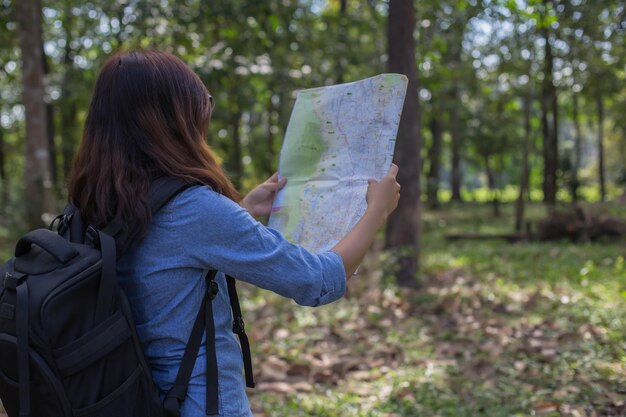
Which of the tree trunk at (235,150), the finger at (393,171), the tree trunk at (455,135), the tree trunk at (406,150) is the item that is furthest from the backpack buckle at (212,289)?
the tree trunk at (455,135)

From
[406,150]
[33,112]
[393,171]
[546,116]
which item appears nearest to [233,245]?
[393,171]

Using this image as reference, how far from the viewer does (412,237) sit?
319 inches

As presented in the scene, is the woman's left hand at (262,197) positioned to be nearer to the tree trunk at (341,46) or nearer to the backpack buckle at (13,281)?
the backpack buckle at (13,281)

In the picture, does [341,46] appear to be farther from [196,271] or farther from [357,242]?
[196,271]

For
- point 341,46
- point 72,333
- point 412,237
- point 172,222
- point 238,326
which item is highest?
point 341,46

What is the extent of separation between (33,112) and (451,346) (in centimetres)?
593

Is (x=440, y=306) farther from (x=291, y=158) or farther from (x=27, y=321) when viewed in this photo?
(x=27, y=321)

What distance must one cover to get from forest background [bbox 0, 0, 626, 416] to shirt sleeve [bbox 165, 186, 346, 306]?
287cm

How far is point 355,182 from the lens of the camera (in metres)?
2.07

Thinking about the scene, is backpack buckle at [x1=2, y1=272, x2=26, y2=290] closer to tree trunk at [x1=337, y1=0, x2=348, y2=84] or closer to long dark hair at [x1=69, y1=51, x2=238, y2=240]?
long dark hair at [x1=69, y1=51, x2=238, y2=240]

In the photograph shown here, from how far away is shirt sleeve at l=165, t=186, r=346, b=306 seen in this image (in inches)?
63.6

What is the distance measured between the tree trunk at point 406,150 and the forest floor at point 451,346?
0.26 m

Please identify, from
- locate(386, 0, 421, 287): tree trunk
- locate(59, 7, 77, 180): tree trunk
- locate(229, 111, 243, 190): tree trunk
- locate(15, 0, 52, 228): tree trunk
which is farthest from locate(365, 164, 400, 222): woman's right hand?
locate(229, 111, 243, 190): tree trunk

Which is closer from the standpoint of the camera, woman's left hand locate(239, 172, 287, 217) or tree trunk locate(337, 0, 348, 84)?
woman's left hand locate(239, 172, 287, 217)
